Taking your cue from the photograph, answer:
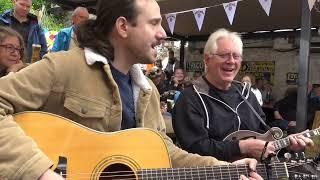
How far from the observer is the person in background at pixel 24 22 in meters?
5.50

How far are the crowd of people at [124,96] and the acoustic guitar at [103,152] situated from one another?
0.09m

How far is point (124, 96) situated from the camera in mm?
2488

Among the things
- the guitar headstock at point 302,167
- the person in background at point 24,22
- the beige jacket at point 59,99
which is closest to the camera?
the beige jacket at point 59,99

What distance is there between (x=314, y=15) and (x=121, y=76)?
833 centimetres

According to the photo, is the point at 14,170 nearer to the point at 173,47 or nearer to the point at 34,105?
the point at 34,105

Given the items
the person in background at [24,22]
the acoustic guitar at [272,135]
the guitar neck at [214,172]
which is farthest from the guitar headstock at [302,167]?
the person in background at [24,22]

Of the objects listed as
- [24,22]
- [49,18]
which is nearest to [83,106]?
[24,22]

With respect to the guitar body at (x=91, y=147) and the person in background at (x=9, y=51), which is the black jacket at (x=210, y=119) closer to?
the guitar body at (x=91, y=147)

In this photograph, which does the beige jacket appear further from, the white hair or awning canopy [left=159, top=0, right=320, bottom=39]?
awning canopy [left=159, top=0, right=320, bottom=39]

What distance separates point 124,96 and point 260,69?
1199 centimetres

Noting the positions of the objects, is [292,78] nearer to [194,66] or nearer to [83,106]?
[194,66]

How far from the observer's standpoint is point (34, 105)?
207cm

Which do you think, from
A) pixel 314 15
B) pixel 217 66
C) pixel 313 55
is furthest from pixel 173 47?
pixel 217 66

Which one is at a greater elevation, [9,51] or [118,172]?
[9,51]
